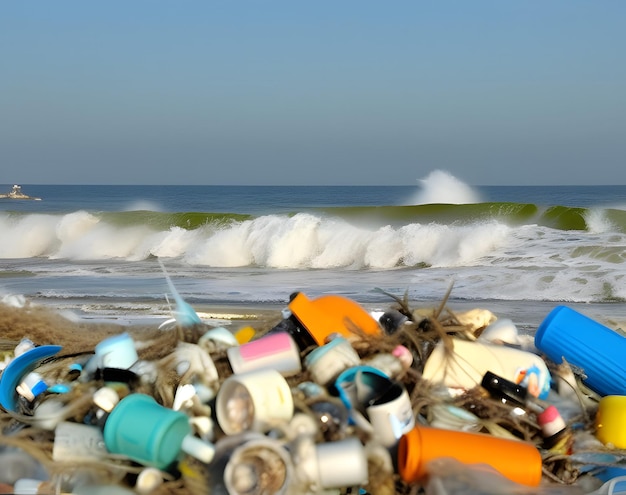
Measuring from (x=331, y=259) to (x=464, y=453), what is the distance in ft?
40.0

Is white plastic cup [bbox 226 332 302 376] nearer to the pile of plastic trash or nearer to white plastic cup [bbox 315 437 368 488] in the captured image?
the pile of plastic trash

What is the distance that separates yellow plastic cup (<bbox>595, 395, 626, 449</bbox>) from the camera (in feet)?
7.95

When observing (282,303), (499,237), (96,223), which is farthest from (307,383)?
(96,223)

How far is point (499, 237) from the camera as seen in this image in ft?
44.4

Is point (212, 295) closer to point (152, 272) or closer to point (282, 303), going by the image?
point (282, 303)

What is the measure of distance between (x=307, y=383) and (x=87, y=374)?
32.4 inches

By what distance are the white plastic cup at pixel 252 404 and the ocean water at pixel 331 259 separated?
3.65ft

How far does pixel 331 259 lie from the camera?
46.8ft

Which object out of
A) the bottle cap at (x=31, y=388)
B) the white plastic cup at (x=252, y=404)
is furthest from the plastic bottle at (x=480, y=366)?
the bottle cap at (x=31, y=388)

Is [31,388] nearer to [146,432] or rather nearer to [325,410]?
[146,432]

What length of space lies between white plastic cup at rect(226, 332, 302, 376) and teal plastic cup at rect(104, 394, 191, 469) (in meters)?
0.37

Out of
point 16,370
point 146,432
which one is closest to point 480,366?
point 146,432

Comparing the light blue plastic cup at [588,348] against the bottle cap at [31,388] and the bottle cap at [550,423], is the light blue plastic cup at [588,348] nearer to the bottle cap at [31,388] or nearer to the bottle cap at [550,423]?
the bottle cap at [550,423]

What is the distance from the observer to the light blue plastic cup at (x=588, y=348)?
110 inches
